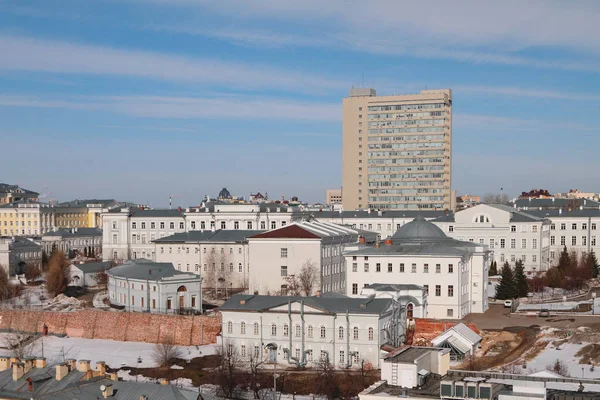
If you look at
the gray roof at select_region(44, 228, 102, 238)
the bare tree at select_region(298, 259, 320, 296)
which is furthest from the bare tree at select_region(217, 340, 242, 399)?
the gray roof at select_region(44, 228, 102, 238)

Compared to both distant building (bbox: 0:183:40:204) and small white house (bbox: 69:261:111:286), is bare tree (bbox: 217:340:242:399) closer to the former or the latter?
small white house (bbox: 69:261:111:286)

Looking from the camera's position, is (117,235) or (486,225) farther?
(117,235)

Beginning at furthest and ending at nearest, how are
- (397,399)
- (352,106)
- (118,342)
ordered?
1. (352,106)
2. (118,342)
3. (397,399)

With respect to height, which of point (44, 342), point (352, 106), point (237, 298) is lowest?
point (44, 342)

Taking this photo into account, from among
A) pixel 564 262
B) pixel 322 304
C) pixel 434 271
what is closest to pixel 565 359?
pixel 322 304

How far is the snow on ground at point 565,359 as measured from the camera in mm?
36688

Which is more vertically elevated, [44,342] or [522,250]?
[522,250]

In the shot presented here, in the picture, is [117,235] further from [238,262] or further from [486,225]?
[486,225]

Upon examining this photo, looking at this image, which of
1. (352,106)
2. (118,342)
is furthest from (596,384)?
(352,106)

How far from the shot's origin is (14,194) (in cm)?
13325

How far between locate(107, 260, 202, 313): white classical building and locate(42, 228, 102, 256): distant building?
1456 inches

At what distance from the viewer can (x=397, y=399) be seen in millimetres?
20891

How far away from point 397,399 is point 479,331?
2330 cm

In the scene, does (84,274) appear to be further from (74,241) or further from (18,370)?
(18,370)
